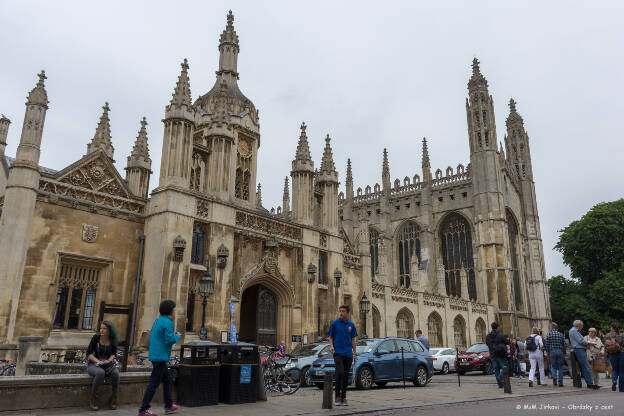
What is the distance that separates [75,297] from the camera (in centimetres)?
1456

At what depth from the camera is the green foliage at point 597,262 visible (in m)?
43.1

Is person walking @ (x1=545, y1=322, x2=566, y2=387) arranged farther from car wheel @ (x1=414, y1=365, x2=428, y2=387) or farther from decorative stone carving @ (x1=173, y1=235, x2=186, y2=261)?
decorative stone carving @ (x1=173, y1=235, x2=186, y2=261)

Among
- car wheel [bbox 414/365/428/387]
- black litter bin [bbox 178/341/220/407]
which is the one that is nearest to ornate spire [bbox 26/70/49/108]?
black litter bin [bbox 178/341/220/407]

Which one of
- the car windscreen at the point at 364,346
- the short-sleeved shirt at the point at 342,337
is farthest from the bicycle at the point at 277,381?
the short-sleeved shirt at the point at 342,337

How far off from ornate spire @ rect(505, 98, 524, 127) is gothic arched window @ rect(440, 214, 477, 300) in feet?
67.9

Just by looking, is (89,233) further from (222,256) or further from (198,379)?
(198,379)

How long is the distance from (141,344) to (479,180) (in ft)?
148

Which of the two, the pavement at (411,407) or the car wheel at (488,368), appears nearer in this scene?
the pavement at (411,407)

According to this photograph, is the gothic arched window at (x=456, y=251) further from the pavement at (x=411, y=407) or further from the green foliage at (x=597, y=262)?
the pavement at (x=411, y=407)

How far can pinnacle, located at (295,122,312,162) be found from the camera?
21.5 meters

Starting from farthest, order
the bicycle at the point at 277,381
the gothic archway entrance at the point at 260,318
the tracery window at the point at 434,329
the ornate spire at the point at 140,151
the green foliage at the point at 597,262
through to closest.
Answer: the green foliage at the point at 597,262, the tracery window at the point at 434,329, the ornate spire at the point at 140,151, the gothic archway entrance at the point at 260,318, the bicycle at the point at 277,381

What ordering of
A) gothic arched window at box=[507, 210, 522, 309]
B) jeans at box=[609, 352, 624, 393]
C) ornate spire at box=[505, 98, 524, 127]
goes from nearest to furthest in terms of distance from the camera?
jeans at box=[609, 352, 624, 393] < gothic arched window at box=[507, 210, 522, 309] < ornate spire at box=[505, 98, 524, 127]

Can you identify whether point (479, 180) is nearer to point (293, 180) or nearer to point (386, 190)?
point (386, 190)

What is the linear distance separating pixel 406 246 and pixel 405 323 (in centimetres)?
2349
